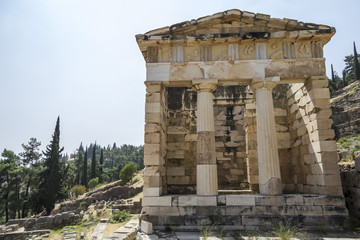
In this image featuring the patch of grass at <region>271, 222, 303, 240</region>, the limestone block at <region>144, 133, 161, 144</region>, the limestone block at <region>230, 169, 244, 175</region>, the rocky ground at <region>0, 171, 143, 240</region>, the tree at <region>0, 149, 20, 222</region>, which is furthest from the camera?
the tree at <region>0, 149, 20, 222</region>

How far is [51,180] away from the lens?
101ft

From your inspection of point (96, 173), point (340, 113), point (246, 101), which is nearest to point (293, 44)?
point (246, 101)

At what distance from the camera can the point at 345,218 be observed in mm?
7348

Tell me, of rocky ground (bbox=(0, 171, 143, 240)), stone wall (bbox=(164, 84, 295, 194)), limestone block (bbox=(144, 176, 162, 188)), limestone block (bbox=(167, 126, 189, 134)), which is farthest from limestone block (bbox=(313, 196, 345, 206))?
rocky ground (bbox=(0, 171, 143, 240))

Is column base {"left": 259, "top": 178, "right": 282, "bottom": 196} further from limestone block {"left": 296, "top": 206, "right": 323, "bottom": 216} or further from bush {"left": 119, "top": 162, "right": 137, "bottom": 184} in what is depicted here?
bush {"left": 119, "top": 162, "right": 137, "bottom": 184}

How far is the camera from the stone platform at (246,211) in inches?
287

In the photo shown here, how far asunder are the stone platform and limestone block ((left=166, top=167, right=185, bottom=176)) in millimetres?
3015

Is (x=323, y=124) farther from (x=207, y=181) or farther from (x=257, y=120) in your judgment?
(x=207, y=181)

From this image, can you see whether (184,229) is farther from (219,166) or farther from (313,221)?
(219,166)

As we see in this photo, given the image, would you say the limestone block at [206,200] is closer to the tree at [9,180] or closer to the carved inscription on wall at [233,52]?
the carved inscription on wall at [233,52]

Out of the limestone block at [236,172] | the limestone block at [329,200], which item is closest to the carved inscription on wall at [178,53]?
the limestone block at [236,172]

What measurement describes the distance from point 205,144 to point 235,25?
15.6 feet

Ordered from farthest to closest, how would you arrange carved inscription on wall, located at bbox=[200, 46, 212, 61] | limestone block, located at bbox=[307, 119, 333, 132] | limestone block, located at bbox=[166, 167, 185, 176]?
limestone block, located at bbox=[166, 167, 185, 176] < carved inscription on wall, located at bbox=[200, 46, 212, 61] < limestone block, located at bbox=[307, 119, 333, 132]

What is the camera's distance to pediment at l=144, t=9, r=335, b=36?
866 centimetres
